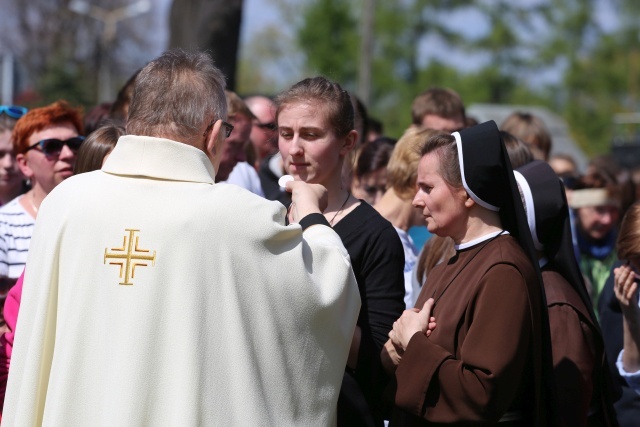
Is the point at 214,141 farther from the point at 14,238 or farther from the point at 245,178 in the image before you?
the point at 245,178

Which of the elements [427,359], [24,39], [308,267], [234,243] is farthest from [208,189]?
[24,39]

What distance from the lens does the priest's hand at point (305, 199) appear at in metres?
3.39

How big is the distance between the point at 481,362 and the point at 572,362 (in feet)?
2.35

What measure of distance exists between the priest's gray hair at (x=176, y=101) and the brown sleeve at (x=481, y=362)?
3.54 feet

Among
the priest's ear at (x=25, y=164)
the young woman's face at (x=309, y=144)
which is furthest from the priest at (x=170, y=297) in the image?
the priest's ear at (x=25, y=164)

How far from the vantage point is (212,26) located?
34.5 ft

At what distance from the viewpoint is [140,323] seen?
9.72ft

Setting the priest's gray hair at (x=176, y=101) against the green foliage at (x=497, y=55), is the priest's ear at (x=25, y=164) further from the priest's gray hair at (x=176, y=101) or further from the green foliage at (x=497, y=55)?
the green foliage at (x=497, y=55)

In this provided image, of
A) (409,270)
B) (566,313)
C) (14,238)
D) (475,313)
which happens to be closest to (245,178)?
(409,270)

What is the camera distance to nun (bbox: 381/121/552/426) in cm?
336

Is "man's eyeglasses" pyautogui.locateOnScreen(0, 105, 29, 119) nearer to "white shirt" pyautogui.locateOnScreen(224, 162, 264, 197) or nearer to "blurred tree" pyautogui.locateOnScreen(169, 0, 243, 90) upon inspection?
"white shirt" pyautogui.locateOnScreen(224, 162, 264, 197)

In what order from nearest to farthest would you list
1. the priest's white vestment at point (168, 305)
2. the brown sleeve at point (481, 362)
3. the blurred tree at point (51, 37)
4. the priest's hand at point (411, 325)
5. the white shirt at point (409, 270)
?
the priest's white vestment at point (168, 305)
the brown sleeve at point (481, 362)
the priest's hand at point (411, 325)
the white shirt at point (409, 270)
the blurred tree at point (51, 37)

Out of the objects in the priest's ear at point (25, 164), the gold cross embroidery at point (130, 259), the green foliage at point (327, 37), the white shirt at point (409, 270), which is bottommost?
the green foliage at point (327, 37)

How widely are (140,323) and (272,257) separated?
0.44 meters
